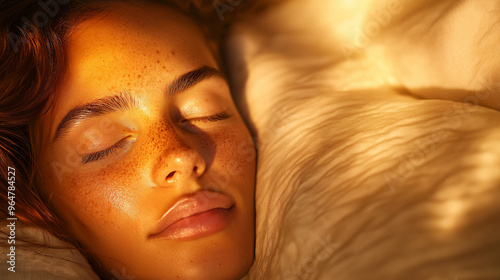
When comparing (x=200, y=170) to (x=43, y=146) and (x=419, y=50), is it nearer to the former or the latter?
(x=43, y=146)

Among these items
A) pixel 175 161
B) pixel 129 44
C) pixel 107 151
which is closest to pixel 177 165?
pixel 175 161

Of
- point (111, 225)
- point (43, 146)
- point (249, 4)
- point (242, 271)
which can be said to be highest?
point (249, 4)

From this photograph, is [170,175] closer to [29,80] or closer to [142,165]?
[142,165]

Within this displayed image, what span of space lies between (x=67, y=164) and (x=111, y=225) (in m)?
0.13

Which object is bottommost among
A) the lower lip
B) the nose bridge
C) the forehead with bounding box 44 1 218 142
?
the lower lip

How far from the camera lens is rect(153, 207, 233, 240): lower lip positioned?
649 millimetres

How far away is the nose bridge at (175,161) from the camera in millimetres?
629

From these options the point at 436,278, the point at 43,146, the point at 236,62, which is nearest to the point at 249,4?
the point at 236,62

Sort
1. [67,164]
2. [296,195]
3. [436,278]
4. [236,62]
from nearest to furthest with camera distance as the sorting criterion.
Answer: [436,278]
[296,195]
[67,164]
[236,62]

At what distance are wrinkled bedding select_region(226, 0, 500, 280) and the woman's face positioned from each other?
0.26 feet

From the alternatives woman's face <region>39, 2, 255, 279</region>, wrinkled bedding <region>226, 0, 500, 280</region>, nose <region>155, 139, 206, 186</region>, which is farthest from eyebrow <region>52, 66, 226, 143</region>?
wrinkled bedding <region>226, 0, 500, 280</region>

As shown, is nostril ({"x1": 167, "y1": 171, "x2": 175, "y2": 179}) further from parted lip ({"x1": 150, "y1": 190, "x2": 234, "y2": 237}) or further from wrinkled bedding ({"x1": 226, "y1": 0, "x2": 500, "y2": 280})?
wrinkled bedding ({"x1": 226, "y1": 0, "x2": 500, "y2": 280})

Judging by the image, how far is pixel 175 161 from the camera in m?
0.63

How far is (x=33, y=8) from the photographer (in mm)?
760
